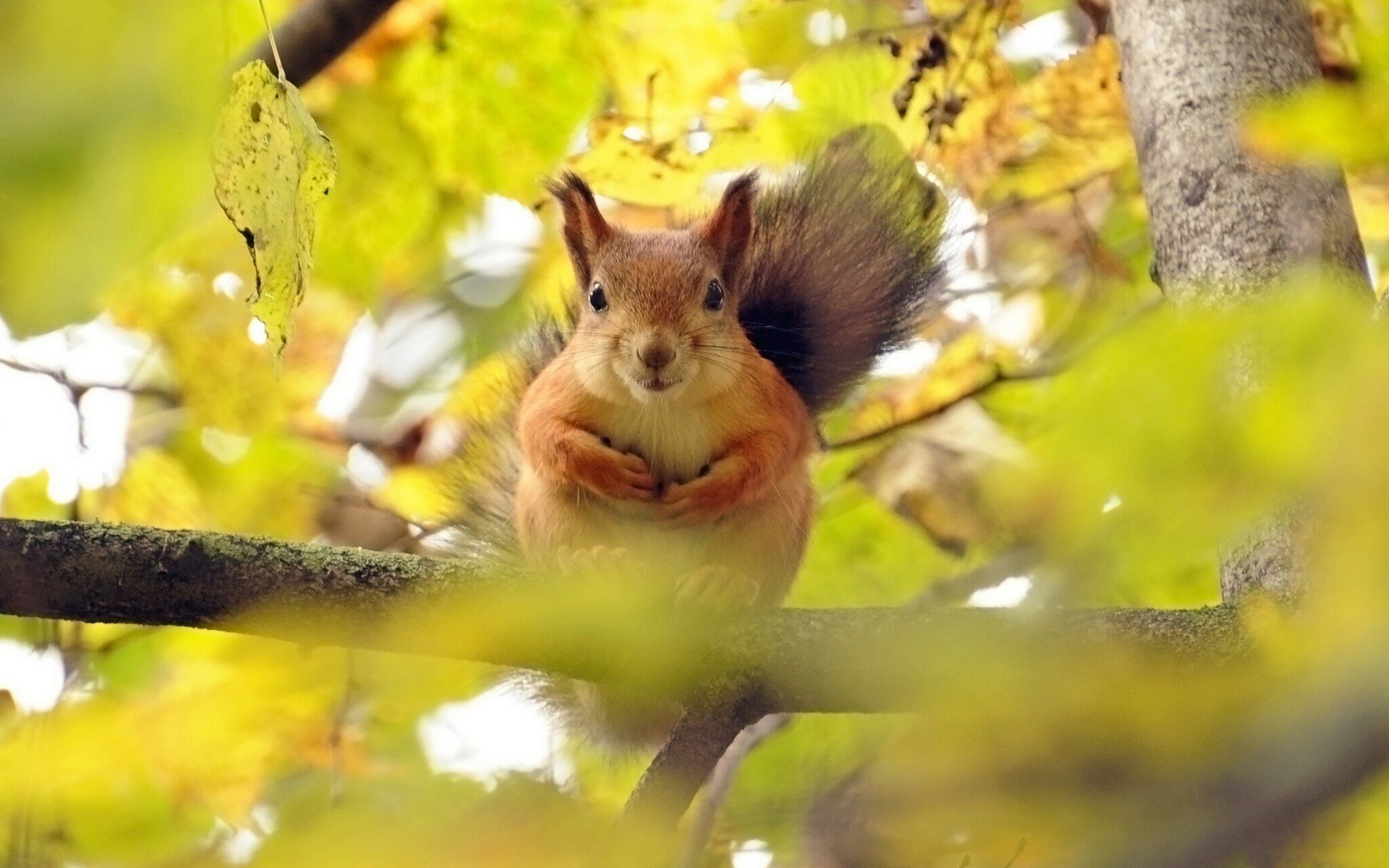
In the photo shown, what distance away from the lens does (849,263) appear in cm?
340

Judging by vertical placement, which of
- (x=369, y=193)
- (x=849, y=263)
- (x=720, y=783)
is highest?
(x=369, y=193)

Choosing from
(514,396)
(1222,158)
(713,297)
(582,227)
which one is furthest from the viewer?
(514,396)

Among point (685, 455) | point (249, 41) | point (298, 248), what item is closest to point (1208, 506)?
point (298, 248)

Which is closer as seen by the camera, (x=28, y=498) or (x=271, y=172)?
(x=271, y=172)

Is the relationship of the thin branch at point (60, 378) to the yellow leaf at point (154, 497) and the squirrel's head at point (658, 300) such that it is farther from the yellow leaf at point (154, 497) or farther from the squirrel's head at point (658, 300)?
the squirrel's head at point (658, 300)

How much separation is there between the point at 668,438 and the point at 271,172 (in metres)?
1.76

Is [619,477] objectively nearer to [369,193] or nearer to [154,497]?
[369,193]

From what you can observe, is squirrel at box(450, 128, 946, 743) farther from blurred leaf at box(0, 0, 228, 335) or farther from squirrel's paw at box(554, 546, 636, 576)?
blurred leaf at box(0, 0, 228, 335)

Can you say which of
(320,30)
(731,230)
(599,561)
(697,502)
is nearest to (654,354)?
(697,502)

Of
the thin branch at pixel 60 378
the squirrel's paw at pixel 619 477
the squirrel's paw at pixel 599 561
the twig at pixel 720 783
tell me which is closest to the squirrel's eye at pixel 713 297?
the squirrel's paw at pixel 619 477

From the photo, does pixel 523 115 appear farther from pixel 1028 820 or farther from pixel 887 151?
pixel 1028 820

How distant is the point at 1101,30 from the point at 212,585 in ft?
9.22

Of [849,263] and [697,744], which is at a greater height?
[849,263]

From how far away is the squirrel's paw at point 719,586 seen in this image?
8.47ft
